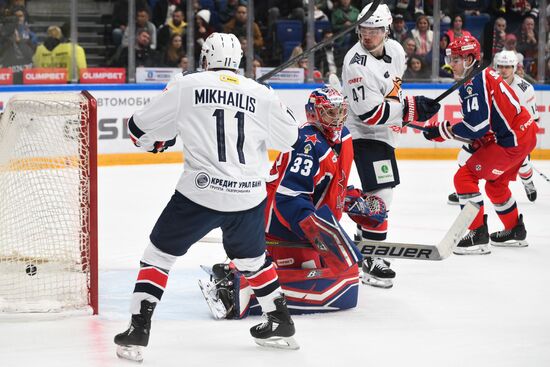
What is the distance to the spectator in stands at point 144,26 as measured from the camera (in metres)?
9.73

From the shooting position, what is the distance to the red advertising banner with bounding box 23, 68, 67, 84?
9094mm

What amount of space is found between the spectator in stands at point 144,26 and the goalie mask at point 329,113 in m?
5.57

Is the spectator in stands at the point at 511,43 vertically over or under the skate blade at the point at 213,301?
over

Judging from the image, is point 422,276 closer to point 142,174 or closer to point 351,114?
point 351,114

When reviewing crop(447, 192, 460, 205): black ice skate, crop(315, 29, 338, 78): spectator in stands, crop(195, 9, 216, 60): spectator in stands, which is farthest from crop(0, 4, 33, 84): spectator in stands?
crop(447, 192, 460, 205): black ice skate

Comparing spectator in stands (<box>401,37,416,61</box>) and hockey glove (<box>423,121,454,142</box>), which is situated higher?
spectator in stands (<box>401,37,416,61</box>)

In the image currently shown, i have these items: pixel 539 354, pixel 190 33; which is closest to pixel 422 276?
pixel 539 354

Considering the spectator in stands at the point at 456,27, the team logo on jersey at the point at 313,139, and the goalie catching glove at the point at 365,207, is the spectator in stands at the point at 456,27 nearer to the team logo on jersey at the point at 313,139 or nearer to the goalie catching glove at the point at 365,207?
the goalie catching glove at the point at 365,207

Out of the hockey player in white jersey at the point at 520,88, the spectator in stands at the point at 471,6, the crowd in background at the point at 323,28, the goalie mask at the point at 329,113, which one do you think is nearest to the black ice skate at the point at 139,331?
the goalie mask at the point at 329,113

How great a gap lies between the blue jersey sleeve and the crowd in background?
4279mm

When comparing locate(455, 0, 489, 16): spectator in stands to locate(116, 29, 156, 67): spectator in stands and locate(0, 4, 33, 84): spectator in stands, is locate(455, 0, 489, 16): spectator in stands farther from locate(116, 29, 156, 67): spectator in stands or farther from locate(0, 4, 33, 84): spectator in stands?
locate(0, 4, 33, 84): spectator in stands

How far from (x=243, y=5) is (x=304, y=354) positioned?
674cm

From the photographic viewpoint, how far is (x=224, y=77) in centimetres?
362

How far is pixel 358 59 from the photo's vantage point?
5012 millimetres
